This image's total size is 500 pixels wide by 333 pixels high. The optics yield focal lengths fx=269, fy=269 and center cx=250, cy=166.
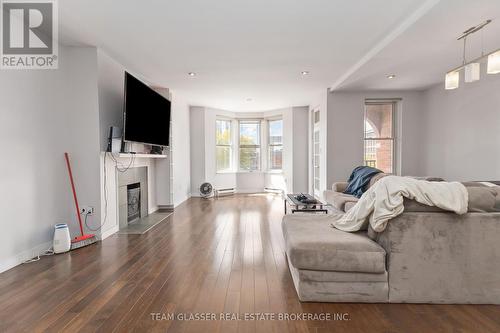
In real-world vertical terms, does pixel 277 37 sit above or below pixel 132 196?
above

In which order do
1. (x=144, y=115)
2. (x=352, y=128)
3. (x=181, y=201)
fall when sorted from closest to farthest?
1. (x=144, y=115)
2. (x=352, y=128)
3. (x=181, y=201)

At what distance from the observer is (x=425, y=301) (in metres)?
2.02

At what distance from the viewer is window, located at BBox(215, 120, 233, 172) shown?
25.8ft

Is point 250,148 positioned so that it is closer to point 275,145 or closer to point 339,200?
point 275,145

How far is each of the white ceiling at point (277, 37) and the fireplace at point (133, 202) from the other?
6.40ft

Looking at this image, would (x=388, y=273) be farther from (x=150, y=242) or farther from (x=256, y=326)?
(x=150, y=242)

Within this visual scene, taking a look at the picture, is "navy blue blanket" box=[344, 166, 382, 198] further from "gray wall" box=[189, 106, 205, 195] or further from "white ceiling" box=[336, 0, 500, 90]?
"gray wall" box=[189, 106, 205, 195]

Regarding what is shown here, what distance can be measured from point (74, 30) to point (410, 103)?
6.01m

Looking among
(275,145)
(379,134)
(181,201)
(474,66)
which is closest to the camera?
(474,66)

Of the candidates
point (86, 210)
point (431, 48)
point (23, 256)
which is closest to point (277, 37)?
point (431, 48)

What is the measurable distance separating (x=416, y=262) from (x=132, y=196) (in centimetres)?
415

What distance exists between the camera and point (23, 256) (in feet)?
9.30

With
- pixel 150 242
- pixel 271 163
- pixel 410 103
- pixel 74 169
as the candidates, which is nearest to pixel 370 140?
pixel 410 103

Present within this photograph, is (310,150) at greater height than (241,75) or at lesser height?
lesser
